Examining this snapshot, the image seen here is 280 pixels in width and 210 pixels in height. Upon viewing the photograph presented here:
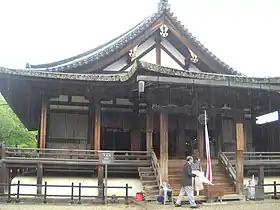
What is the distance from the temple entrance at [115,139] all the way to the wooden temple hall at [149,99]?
0.17 ft

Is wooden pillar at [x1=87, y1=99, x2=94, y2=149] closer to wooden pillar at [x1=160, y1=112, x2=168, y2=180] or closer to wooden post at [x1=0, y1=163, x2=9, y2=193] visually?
wooden post at [x1=0, y1=163, x2=9, y2=193]

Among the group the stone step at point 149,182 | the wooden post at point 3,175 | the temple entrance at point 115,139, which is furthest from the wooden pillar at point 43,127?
the stone step at point 149,182

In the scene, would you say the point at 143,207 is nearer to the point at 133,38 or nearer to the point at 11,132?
the point at 133,38

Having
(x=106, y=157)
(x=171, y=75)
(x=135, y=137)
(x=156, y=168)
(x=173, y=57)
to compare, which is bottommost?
(x=156, y=168)

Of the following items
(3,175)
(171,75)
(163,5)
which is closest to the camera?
(171,75)

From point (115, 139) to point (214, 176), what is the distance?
5760mm

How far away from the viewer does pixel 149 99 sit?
15656 mm

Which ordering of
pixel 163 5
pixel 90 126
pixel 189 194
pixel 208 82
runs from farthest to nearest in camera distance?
pixel 163 5 < pixel 90 126 < pixel 208 82 < pixel 189 194

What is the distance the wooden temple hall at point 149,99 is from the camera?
45.3 ft

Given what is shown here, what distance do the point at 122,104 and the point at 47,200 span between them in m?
6.61

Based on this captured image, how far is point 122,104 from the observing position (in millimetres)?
18484

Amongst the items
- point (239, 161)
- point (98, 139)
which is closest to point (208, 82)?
point (239, 161)

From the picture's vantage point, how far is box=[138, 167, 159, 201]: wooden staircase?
44.3 ft

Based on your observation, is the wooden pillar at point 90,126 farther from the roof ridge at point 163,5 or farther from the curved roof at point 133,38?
the roof ridge at point 163,5
